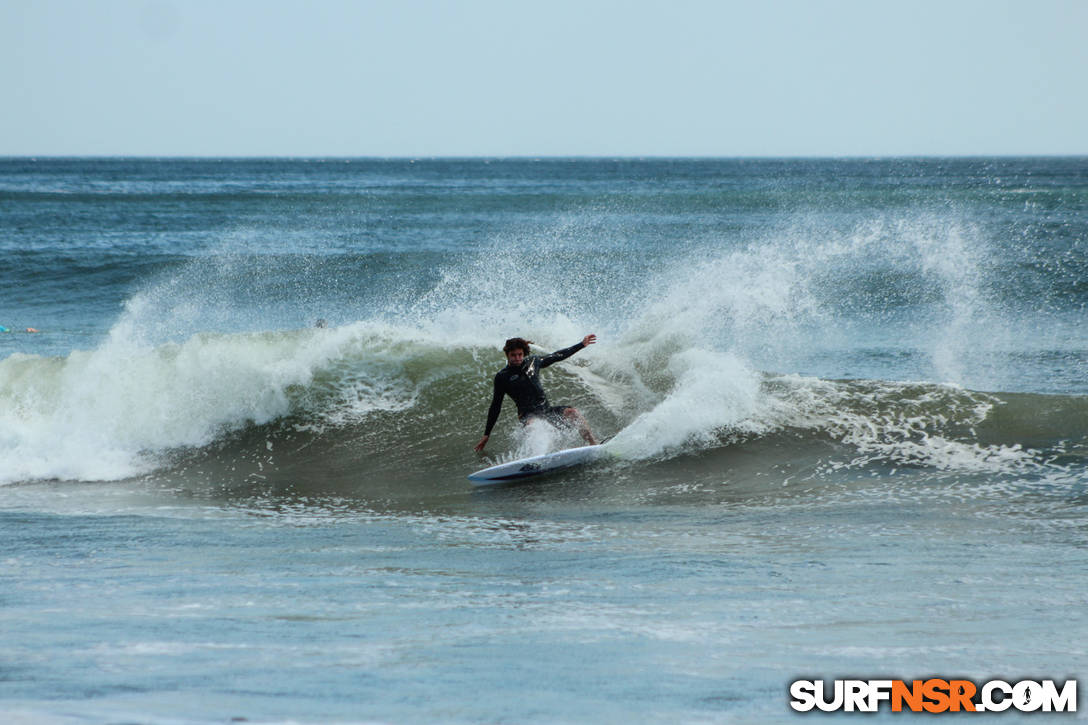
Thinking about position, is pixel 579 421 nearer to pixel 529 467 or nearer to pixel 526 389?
pixel 526 389

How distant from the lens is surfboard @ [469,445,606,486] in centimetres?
988

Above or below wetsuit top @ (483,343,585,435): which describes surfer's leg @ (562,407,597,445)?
below

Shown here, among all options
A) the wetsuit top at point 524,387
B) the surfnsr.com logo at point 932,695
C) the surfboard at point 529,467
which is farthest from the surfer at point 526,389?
the surfnsr.com logo at point 932,695

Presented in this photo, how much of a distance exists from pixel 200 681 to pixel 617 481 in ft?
18.3

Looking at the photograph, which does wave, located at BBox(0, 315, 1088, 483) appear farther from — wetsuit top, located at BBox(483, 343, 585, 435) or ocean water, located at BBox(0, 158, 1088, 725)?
wetsuit top, located at BBox(483, 343, 585, 435)

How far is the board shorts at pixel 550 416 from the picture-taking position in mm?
10602

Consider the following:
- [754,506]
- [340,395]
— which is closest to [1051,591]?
[754,506]

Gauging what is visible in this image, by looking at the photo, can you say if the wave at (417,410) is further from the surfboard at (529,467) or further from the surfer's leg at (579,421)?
the surfboard at (529,467)

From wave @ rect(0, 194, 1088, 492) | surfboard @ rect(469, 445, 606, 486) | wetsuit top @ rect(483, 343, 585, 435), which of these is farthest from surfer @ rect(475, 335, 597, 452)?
surfboard @ rect(469, 445, 606, 486)

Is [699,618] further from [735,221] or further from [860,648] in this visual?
[735,221]

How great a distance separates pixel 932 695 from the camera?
452 cm

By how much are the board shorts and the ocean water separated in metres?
0.20

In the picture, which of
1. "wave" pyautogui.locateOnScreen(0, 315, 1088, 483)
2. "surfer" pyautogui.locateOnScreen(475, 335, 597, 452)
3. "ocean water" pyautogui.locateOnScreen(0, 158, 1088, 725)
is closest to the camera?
"ocean water" pyautogui.locateOnScreen(0, 158, 1088, 725)

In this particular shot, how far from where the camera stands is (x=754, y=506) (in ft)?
28.9
